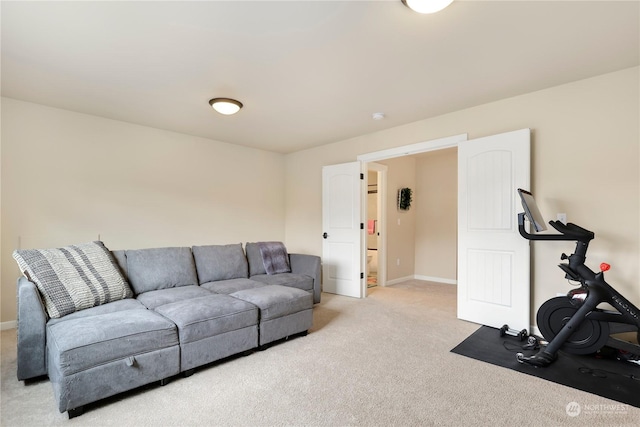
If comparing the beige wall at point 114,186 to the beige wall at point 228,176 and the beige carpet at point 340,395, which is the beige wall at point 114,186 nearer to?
the beige wall at point 228,176

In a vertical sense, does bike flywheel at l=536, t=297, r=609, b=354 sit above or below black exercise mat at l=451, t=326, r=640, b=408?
above

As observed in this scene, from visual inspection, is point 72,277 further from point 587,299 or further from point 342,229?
point 587,299

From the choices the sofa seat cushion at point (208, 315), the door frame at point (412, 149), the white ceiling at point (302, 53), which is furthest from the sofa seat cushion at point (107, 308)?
the door frame at point (412, 149)

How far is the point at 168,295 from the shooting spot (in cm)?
298

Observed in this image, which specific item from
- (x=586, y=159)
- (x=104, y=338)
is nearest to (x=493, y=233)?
(x=586, y=159)

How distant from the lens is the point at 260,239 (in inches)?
218

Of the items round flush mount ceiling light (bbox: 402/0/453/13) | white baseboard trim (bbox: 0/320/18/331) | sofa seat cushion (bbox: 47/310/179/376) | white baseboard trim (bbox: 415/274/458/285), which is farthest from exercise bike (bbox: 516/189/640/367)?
white baseboard trim (bbox: 0/320/18/331)

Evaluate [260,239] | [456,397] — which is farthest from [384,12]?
[260,239]

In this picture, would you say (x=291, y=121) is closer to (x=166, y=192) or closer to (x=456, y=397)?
(x=166, y=192)

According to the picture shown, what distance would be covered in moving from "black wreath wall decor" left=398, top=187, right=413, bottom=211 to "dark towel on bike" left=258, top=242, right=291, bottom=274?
2.53m

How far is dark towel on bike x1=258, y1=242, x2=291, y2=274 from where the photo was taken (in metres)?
4.31

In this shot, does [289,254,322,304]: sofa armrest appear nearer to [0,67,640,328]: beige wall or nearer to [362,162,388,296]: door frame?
[0,67,640,328]: beige wall

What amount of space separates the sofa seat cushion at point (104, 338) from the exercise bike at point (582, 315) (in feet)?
9.10

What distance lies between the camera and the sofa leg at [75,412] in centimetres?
184
